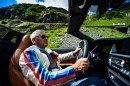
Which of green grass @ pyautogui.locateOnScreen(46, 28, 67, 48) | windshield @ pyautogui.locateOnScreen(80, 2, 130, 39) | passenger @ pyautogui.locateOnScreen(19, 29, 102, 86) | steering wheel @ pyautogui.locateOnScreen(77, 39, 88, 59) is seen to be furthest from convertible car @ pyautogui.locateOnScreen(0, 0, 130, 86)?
green grass @ pyautogui.locateOnScreen(46, 28, 67, 48)

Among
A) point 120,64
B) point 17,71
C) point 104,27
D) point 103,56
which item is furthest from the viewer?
point 104,27

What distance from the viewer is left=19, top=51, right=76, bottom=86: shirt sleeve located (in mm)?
2297

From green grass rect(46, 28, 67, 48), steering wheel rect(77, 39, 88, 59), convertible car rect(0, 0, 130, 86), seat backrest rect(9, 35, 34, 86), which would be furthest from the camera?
green grass rect(46, 28, 67, 48)

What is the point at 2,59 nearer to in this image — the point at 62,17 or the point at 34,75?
the point at 34,75

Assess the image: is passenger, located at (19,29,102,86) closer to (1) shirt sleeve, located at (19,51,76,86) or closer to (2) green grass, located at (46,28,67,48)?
(1) shirt sleeve, located at (19,51,76,86)

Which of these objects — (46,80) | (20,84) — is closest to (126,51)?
(46,80)

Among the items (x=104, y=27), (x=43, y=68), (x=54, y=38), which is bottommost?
(x=54, y=38)

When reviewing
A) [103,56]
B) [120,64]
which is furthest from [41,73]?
[103,56]

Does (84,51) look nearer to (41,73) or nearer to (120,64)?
(120,64)

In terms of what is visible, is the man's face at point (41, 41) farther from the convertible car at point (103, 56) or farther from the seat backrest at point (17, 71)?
the convertible car at point (103, 56)

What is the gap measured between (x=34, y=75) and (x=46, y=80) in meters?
0.13

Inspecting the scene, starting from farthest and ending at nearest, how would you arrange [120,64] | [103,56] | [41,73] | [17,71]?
[103,56] → [17,71] → [120,64] → [41,73]

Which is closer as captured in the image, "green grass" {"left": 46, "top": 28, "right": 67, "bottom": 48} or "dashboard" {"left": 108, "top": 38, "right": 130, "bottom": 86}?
"dashboard" {"left": 108, "top": 38, "right": 130, "bottom": 86}

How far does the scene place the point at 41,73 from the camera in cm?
231
